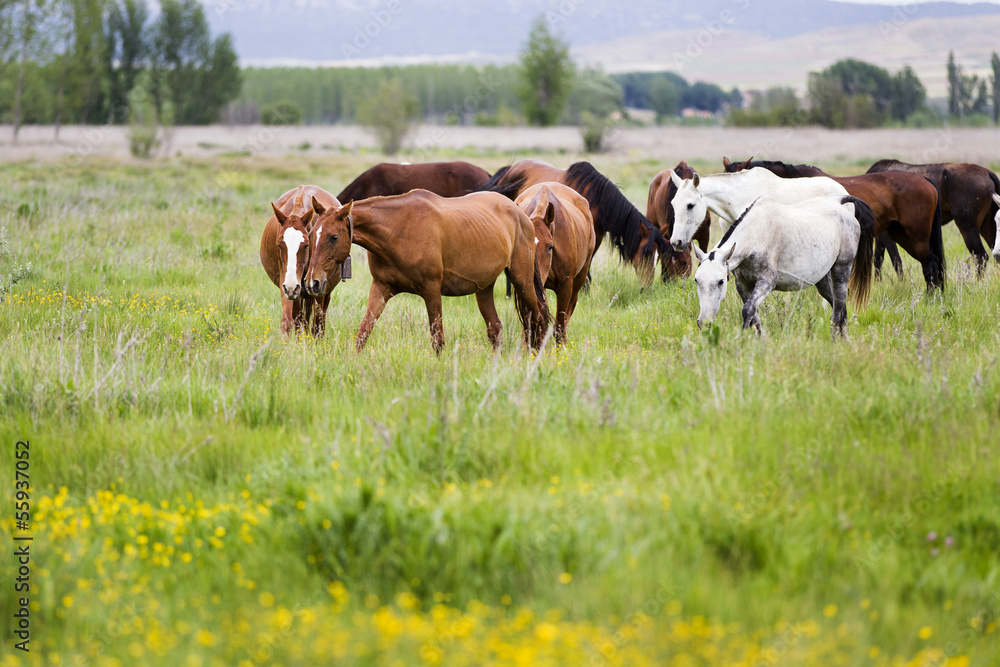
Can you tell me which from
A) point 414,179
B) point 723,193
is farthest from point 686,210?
point 414,179

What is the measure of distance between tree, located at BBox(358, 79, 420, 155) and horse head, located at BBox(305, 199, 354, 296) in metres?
38.4

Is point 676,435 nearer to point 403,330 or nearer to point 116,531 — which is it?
point 116,531

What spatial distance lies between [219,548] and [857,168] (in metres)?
28.3

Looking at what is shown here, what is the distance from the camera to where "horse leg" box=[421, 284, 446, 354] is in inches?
236

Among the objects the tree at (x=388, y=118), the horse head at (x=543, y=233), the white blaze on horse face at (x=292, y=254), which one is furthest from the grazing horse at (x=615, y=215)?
the tree at (x=388, y=118)

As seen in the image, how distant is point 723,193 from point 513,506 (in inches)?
246

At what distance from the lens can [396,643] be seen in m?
2.25

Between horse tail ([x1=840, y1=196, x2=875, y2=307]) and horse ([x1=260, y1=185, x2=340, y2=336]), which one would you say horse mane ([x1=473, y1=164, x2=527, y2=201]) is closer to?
horse ([x1=260, y1=185, x2=340, y2=336])

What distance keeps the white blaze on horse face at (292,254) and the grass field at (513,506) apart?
0.56 metres

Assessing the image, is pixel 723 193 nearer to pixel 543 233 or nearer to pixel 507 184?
pixel 543 233

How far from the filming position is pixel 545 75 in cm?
6303

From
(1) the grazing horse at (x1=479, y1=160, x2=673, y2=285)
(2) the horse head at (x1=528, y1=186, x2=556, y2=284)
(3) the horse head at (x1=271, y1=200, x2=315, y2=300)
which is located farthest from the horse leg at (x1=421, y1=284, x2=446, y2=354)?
(1) the grazing horse at (x1=479, y1=160, x2=673, y2=285)

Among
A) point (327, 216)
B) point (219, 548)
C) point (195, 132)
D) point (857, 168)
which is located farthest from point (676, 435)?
point (195, 132)

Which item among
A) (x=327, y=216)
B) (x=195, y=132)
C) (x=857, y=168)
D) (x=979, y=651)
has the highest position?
(x=195, y=132)
